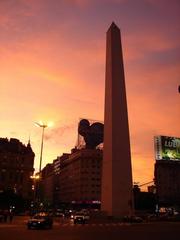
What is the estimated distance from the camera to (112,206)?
46.8 metres

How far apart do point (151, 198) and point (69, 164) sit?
35.8m

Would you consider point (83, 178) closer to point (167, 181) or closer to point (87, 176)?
point (87, 176)

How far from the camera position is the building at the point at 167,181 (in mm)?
121625

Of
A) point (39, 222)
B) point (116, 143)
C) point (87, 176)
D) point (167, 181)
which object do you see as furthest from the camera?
point (167, 181)

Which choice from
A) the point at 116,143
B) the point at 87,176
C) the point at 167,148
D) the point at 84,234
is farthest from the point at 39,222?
the point at 87,176

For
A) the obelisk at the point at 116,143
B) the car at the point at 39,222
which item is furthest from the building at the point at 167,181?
the car at the point at 39,222

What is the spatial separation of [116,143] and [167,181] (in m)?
82.5

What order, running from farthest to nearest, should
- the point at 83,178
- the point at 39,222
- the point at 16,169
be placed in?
the point at 83,178 → the point at 16,169 → the point at 39,222

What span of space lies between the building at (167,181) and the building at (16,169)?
145 feet

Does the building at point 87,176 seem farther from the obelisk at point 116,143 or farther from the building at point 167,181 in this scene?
the obelisk at point 116,143

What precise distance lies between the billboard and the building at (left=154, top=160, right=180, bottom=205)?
84.8ft

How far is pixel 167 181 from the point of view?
124375 millimetres

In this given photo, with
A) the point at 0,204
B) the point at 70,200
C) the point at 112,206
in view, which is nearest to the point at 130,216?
the point at 112,206

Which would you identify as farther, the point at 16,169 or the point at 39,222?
the point at 16,169
